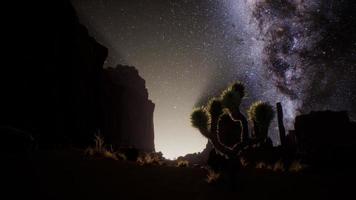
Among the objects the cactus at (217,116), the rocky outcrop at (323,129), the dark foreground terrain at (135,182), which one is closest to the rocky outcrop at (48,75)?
the dark foreground terrain at (135,182)

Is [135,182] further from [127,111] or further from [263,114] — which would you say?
[127,111]

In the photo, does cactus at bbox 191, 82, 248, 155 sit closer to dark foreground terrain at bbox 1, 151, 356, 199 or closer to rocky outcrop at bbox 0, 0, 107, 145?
dark foreground terrain at bbox 1, 151, 356, 199

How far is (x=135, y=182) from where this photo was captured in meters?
8.78

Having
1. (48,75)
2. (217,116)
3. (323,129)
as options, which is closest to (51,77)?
(48,75)

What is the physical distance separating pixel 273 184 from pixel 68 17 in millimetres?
20317

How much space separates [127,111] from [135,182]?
141ft

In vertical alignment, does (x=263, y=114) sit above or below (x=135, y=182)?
above

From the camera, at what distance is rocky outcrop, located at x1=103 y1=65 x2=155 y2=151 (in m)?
33.3

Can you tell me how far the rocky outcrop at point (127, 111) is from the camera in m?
33.3

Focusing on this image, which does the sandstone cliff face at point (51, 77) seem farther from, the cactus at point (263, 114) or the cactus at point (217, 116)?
the cactus at point (263, 114)

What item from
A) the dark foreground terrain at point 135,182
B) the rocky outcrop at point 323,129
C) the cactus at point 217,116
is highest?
the rocky outcrop at point 323,129

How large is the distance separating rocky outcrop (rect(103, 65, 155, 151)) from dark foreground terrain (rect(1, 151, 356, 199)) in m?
20.3

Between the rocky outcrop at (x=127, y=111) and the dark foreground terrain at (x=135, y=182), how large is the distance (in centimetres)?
2035

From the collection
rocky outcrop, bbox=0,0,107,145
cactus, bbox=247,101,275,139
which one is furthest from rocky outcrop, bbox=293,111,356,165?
rocky outcrop, bbox=0,0,107,145
